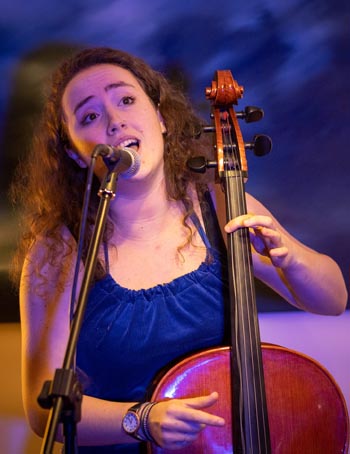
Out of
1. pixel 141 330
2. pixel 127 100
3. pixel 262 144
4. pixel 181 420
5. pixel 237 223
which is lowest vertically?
pixel 181 420

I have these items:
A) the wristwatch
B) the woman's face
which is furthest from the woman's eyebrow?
the wristwatch

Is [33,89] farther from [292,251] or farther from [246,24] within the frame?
[292,251]

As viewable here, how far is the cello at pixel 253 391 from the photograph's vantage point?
0.94m

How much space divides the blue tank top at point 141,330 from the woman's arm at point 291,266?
0.18m

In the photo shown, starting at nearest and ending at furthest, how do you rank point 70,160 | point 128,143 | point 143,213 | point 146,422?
point 146,422, point 128,143, point 143,213, point 70,160

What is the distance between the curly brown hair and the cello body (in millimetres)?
451

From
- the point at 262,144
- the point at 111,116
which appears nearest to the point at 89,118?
the point at 111,116

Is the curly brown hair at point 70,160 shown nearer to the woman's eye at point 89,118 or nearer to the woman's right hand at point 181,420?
the woman's eye at point 89,118

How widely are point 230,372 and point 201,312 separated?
0.23m

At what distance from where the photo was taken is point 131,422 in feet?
3.16

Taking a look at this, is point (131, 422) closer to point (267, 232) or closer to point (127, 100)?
point (267, 232)

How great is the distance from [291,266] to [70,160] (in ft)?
2.44

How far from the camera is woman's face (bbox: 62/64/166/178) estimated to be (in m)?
1.22

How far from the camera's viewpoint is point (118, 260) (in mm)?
1278
